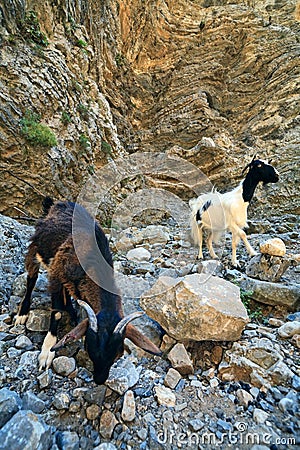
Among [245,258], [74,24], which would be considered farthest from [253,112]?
[245,258]

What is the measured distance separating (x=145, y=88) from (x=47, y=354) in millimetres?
20672

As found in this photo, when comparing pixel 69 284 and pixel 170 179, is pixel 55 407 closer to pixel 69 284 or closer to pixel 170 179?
pixel 69 284

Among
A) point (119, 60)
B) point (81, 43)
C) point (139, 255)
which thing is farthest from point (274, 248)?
point (119, 60)

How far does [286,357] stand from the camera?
6.31 feet

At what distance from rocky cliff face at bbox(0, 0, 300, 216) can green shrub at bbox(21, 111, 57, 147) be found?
0.06 m

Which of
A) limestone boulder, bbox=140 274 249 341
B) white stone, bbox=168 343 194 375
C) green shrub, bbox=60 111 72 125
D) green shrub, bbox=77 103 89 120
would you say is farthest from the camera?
green shrub, bbox=77 103 89 120

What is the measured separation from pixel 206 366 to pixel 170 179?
1274 cm

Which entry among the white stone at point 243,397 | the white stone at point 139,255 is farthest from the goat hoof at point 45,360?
the white stone at point 139,255

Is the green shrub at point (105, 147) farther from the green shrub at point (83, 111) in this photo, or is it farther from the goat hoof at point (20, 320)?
the goat hoof at point (20, 320)

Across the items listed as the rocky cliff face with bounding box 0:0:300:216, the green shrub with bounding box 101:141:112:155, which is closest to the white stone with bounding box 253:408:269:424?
the rocky cliff face with bounding box 0:0:300:216

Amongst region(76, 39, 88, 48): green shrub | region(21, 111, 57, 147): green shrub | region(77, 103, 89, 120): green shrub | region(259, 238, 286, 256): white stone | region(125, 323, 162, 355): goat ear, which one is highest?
region(76, 39, 88, 48): green shrub

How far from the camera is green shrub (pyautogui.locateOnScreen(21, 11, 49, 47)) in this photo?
8125 mm

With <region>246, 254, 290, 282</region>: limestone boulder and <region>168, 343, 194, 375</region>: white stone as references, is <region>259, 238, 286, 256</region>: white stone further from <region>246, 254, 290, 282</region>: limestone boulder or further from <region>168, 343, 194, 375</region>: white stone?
<region>168, 343, 194, 375</region>: white stone

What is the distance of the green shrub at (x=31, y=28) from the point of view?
8.12m
